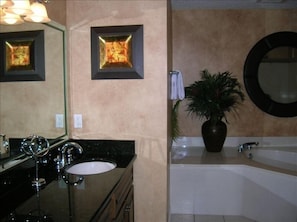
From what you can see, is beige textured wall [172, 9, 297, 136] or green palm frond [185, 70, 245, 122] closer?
green palm frond [185, 70, 245, 122]

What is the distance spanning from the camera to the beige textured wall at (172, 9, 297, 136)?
3.63 m

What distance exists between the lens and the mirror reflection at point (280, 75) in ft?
12.1

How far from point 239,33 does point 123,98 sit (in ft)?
6.96

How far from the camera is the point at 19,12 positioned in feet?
5.13

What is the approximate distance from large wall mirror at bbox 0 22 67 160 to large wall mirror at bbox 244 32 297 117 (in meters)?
→ 2.46

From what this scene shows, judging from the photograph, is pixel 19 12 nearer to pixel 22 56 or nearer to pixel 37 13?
pixel 37 13

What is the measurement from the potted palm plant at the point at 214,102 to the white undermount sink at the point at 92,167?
5.42ft

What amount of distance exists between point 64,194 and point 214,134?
90.3 inches

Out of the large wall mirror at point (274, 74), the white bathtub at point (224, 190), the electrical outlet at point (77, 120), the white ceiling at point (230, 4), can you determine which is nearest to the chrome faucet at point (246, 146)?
the large wall mirror at point (274, 74)

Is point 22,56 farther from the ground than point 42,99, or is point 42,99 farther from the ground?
point 22,56

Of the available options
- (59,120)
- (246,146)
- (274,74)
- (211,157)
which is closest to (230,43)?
(274,74)

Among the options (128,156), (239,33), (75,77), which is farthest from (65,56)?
(239,33)

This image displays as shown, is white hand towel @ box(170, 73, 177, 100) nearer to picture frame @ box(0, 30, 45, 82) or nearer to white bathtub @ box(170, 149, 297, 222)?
white bathtub @ box(170, 149, 297, 222)

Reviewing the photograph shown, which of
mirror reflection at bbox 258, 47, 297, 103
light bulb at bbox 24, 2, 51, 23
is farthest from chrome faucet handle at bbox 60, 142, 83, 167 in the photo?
mirror reflection at bbox 258, 47, 297, 103
